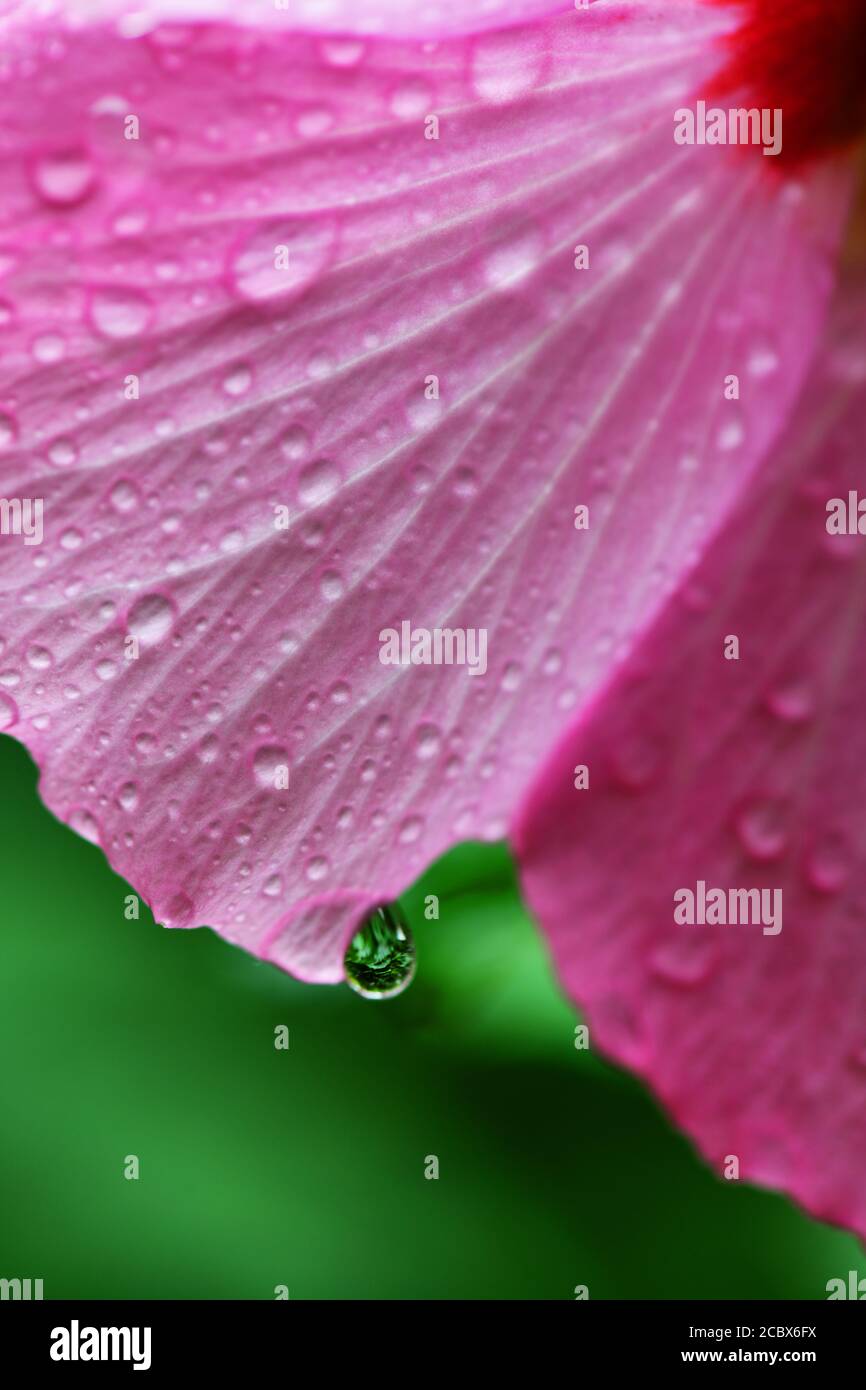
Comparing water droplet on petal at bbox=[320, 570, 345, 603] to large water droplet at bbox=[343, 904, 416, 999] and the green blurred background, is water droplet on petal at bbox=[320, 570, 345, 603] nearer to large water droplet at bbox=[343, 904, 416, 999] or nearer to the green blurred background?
large water droplet at bbox=[343, 904, 416, 999]

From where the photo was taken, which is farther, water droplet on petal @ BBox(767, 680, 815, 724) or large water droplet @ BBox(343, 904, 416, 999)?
large water droplet @ BBox(343, 904, 416, 999)

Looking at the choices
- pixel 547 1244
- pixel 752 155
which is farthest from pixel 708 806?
pixel 547 1244

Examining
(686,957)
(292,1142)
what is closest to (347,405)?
(686,957)

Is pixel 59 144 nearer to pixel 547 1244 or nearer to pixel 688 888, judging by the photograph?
pixel 688 888

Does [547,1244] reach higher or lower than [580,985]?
Result: lower

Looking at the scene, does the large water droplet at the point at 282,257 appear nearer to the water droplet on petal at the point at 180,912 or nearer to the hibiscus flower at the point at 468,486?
the hibiscus flower at the point at 468,486

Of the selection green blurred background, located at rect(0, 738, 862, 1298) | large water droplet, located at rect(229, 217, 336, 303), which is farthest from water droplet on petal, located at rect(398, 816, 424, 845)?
green blurred background, located at rect(0, 738, 862, 1298)

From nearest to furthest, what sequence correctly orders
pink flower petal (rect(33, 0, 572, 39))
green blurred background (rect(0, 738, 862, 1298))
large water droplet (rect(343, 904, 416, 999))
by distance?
pink flower petal (rect(33, 0, 572, 39)) → large water droplet (rect(343, 904, 416, 999)) → green blurred background (rect(0, 738, 862, 1298))

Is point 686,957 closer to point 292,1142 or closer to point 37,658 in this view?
point 37,658
